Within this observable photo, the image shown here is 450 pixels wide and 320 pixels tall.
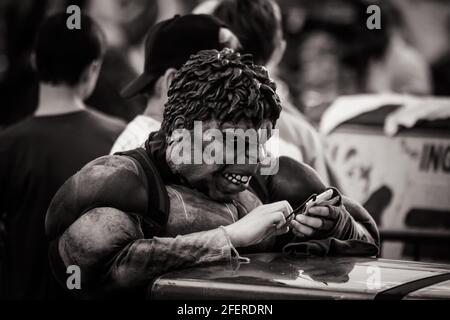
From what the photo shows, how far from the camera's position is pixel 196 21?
10.4 feet

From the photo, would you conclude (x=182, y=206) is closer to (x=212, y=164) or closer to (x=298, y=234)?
(x=212, y=164)

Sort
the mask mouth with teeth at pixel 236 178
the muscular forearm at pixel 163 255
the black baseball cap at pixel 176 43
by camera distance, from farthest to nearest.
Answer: the black baseball cap at pixel 176 43, the mask mouth with teeth at pixel 236 178, the muscular forearm at pixel 163 255

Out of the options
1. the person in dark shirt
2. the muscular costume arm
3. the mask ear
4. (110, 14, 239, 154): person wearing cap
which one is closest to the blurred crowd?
the person in dark shirt

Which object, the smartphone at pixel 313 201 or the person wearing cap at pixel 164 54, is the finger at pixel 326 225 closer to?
the smartphone at pixel 313 201

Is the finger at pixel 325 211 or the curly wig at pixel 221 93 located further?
the finger at pixel 325 211

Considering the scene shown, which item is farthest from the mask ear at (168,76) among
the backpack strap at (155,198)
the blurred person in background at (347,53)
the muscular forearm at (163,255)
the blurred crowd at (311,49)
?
the blurred person in background at (347,53)

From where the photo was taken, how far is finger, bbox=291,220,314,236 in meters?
2.42

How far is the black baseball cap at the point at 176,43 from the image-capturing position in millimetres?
3105

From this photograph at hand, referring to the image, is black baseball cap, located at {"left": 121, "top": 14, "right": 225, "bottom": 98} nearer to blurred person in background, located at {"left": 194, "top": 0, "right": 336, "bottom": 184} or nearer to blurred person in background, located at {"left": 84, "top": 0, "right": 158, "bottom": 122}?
blurred person in background, located at {"left": 194, "top": 0, "right": 336, "bottom": 184}

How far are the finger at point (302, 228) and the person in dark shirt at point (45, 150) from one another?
146 cm

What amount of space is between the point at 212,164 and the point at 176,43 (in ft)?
2.95

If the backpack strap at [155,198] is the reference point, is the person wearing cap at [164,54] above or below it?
above

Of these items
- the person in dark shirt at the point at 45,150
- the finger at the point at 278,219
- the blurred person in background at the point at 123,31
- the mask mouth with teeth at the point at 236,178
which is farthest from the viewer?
the blurred person in background at the point at 123,31
